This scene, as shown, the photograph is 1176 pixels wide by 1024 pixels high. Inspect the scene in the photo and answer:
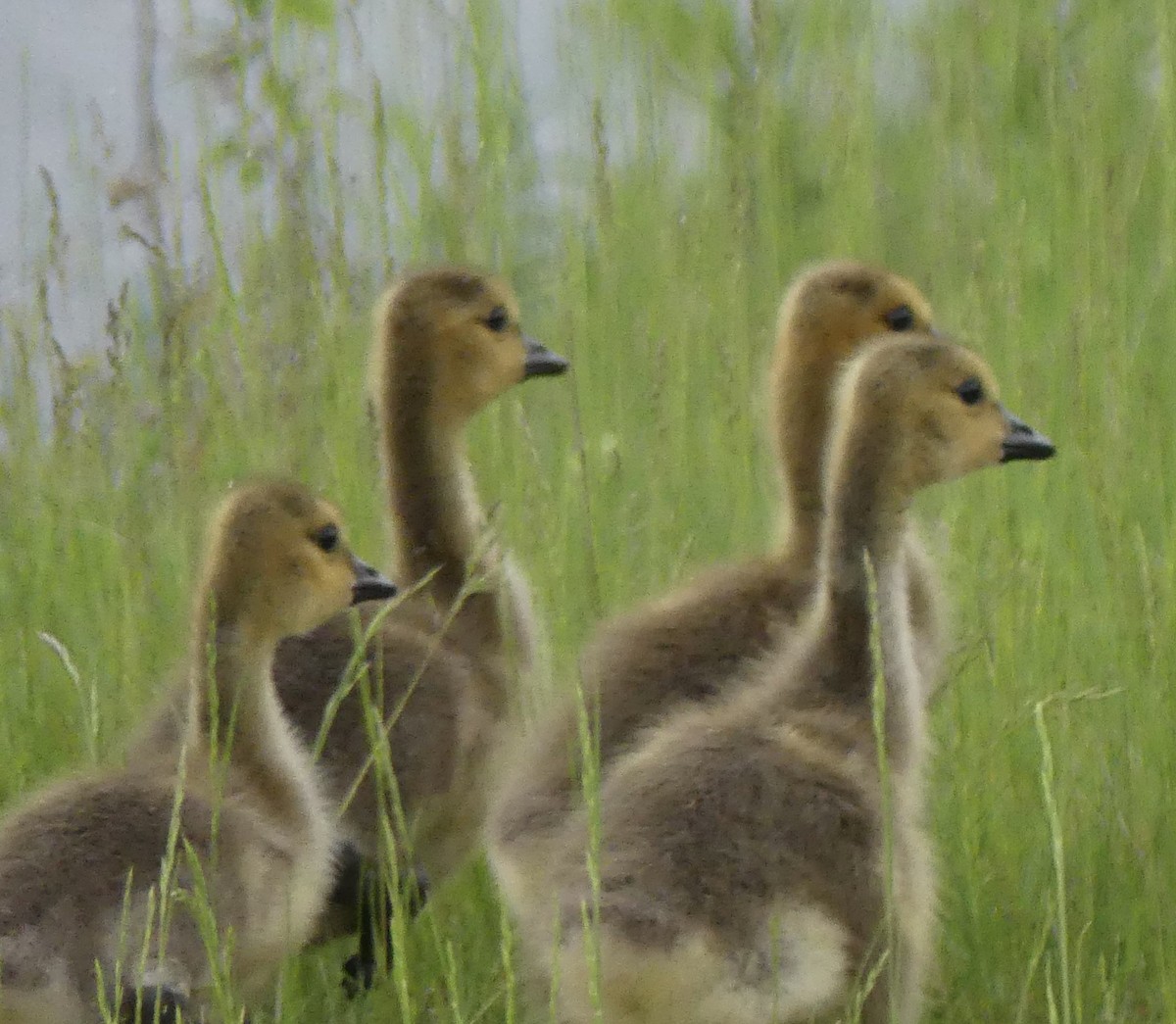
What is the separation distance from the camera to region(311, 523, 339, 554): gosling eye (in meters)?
3.67

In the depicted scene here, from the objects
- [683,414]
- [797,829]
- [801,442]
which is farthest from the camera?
[683,414]

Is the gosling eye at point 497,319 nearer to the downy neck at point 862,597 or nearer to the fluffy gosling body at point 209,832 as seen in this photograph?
the fluffy gosling body at point 209,832

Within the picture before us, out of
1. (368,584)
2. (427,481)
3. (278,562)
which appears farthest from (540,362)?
(278,562)

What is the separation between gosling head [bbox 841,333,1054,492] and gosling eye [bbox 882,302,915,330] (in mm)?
676

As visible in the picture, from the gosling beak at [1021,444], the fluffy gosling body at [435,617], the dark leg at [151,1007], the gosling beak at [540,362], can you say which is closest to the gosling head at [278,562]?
the fluffy gosling body at [435,617]

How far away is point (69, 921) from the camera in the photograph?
2988 millimetres

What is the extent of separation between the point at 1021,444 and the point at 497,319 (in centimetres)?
114

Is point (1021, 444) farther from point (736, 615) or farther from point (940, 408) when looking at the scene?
point (736, 615)

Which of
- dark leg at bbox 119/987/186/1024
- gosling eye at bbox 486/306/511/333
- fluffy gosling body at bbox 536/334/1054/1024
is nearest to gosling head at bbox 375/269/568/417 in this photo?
gosling eye at bbox 486/306/511/333

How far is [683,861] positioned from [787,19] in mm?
4533

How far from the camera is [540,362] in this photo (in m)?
4.52

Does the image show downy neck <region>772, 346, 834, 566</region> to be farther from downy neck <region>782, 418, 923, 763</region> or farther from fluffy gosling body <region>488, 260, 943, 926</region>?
downy neck <region>782, 418, 923, 763</region>

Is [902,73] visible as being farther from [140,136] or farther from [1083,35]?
[140,136]

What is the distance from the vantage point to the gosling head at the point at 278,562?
355 cm
